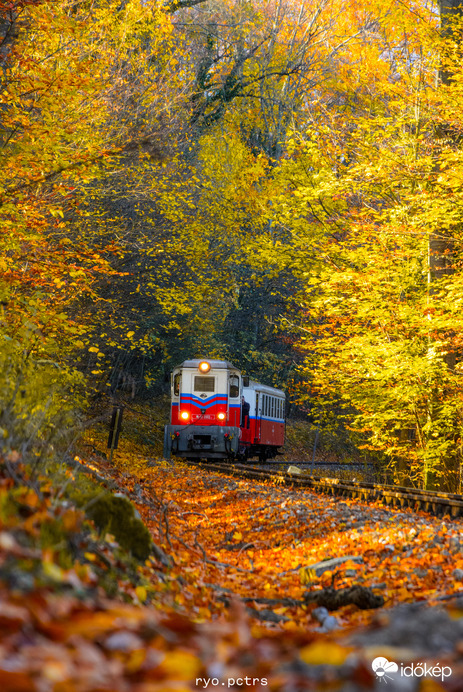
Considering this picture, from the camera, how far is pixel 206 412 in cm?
2209

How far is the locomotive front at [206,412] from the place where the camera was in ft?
71.8

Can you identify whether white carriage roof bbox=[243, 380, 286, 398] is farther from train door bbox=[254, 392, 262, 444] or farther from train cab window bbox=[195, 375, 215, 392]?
train cab window bbox=[195, 375, 215, 392]

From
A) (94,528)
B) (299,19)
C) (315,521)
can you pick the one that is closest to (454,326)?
(315,521)

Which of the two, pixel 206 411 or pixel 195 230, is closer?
pixel 206 411

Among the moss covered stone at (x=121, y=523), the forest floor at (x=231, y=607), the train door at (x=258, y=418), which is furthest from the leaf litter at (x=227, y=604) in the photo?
the train door at (x=258, y=418)

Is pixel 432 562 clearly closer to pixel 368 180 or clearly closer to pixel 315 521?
pixel 315 521

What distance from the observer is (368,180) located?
1541 cm

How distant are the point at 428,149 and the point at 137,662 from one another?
15.2 meters

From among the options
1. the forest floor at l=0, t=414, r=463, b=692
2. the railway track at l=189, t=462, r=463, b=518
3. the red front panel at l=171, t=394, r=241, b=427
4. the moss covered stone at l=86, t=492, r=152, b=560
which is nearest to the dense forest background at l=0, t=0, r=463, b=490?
the moss covered stone at l=86, t=492, r=152, b=560

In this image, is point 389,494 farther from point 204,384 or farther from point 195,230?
point 195,230

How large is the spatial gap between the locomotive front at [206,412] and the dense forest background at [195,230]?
2.31 m

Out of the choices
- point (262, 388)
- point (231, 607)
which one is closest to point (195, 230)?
point (262, 388)

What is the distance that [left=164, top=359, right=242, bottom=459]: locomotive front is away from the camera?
21875mm

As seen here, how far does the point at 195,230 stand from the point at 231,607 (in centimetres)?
2053
